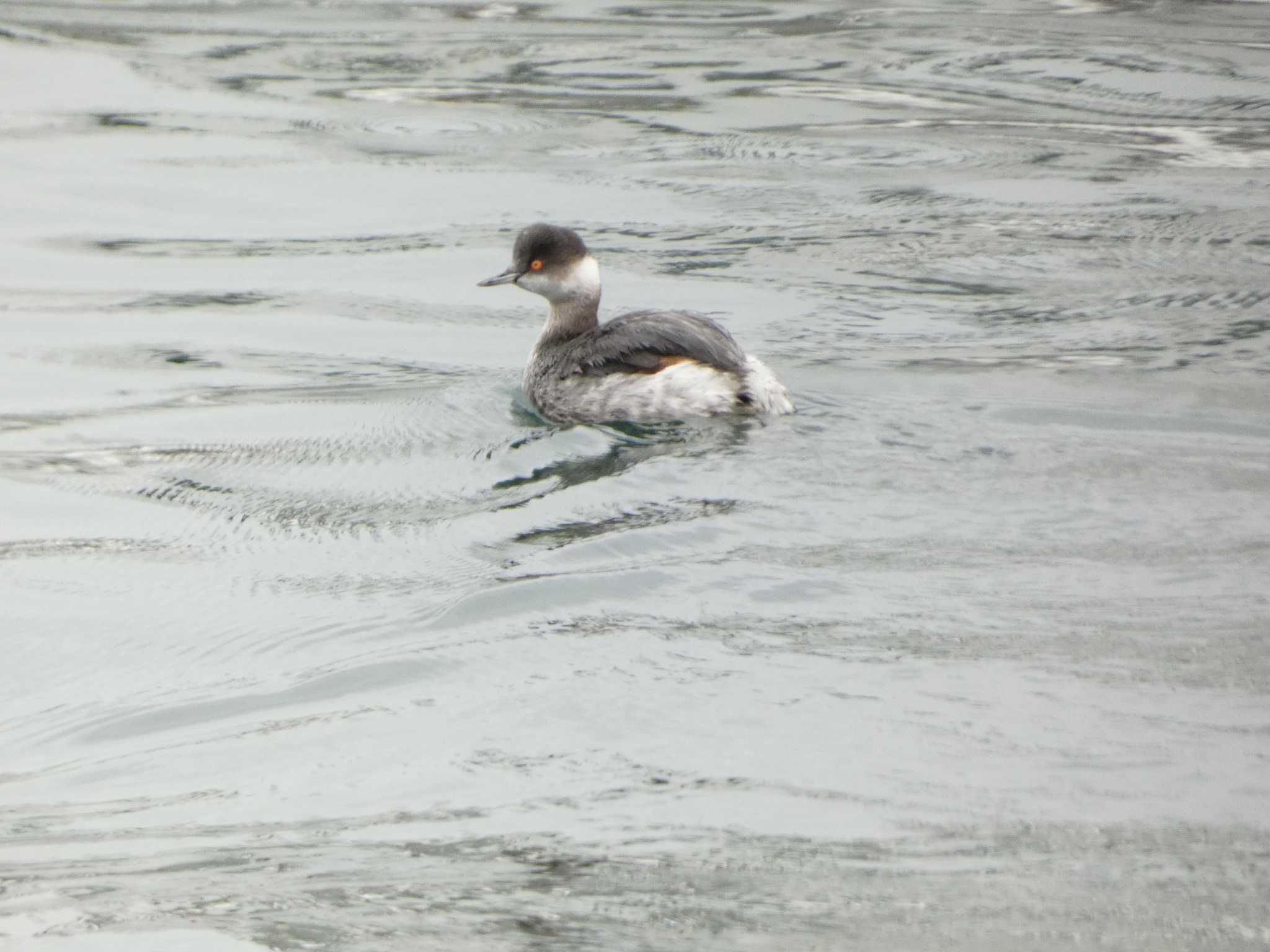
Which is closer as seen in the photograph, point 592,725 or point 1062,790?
point 1062,790

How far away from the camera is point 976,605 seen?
5625 millimetres

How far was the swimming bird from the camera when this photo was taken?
7.68 m

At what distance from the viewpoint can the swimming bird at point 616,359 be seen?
7680mm

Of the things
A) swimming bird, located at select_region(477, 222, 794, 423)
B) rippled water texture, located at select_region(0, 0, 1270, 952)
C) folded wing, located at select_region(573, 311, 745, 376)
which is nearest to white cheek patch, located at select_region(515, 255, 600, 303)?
swimming bird, located at select_region(477, 222, 794, 423)

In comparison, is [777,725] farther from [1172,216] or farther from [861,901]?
[1172,216]

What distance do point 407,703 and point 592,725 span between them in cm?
55

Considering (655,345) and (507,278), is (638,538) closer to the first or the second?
(655,345)

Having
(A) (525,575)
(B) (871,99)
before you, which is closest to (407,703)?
(A) (525,575)

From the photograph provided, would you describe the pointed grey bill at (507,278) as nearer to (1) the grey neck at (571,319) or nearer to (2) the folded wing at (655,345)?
(1) the grey neck at (571,319)

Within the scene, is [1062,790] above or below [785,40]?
below

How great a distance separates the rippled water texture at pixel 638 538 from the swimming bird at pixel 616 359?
0.17m

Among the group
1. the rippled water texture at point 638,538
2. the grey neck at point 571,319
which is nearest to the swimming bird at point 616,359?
the grey neck at point 571,319

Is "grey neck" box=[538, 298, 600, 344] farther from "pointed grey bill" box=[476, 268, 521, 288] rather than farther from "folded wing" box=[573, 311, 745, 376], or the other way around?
"folded wing" box=[573, 311, 745, 376]

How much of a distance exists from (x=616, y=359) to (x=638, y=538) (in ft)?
6.02
